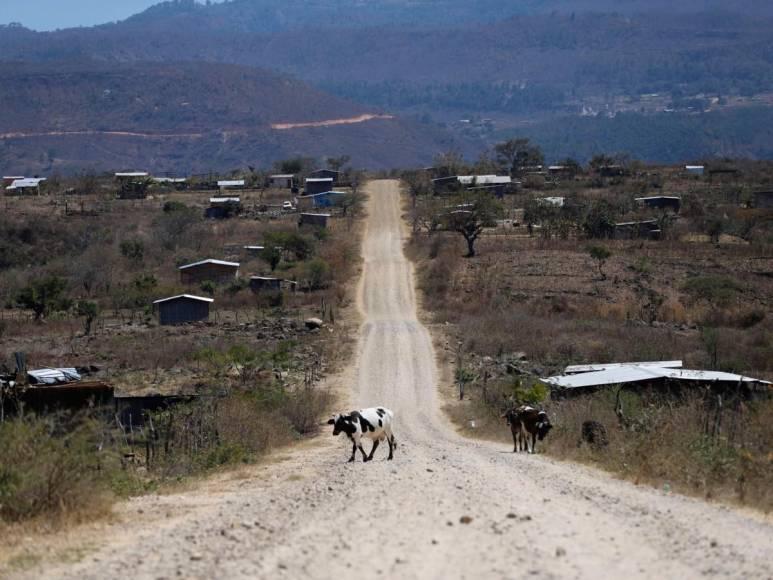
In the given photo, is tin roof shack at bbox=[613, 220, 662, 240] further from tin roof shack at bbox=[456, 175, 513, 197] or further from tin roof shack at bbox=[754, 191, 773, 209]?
tin roof shack at bbox=[456, 175, 513, 197]

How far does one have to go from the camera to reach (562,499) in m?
13.4

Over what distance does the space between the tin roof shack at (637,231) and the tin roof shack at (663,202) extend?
11529mm

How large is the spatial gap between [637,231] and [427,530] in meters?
63.9

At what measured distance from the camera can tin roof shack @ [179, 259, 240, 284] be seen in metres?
62.0

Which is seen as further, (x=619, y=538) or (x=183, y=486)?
(x=183, y=486)

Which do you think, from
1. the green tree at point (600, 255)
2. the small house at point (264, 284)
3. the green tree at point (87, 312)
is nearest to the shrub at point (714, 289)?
the green tree at point (600, 255)

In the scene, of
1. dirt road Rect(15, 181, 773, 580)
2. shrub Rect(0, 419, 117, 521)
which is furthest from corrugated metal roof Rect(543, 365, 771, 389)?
shrub Rect(0, 419, 117, 521)

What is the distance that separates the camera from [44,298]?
53562 mm

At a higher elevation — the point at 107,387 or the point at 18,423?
the point at 18,423

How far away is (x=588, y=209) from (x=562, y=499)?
65882 millimetres

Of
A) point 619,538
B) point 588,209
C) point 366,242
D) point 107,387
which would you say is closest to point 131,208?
point 366,242

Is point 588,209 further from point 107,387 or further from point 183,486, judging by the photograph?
point 183,486

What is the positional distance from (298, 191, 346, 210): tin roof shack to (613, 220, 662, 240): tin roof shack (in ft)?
88.1

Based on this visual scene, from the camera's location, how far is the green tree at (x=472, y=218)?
68.0 metres
